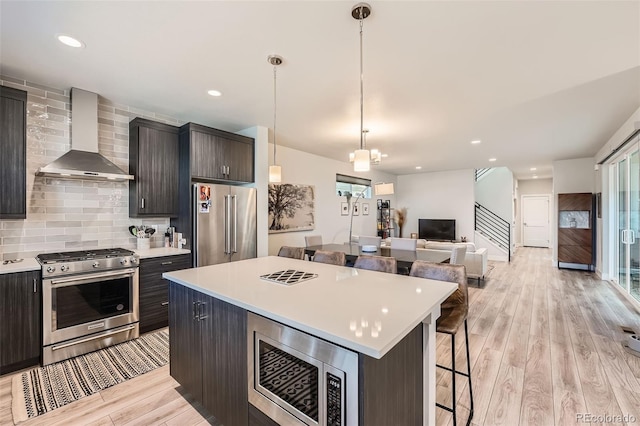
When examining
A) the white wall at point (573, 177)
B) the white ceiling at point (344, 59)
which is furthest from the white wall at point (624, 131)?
the white wall at point (573, 177)

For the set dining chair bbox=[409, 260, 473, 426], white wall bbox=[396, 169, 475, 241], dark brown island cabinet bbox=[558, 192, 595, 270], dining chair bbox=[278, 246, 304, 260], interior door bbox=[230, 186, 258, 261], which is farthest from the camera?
white wall bbox=[396, 169, 475, 241]

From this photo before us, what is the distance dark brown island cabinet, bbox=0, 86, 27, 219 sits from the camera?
97.4 inches

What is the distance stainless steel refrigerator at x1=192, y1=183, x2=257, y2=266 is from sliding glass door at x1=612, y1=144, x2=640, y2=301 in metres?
5.65

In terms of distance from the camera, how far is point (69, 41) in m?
2.12

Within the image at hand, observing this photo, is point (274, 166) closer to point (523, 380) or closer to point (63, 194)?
point (63, 194)

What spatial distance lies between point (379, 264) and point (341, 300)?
997 mm

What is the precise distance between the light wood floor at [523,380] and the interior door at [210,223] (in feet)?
4.46

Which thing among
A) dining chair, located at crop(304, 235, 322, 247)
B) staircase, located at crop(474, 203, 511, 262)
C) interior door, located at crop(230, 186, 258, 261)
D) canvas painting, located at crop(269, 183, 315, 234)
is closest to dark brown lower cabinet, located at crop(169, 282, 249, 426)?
interior door, located at crop(230, 186, 258, 261)

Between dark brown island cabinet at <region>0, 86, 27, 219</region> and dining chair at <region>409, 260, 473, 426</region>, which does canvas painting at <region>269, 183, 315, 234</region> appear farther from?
dining chair at <region>409, 260, 473, 426</region>

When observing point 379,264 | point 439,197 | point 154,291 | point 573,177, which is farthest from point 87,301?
point 573,177

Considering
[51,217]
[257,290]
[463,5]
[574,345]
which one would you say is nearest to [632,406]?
[574,345]

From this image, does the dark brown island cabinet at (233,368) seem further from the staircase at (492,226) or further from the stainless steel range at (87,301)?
the staircase at (492,226)

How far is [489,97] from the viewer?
123 inches

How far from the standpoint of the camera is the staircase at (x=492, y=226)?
28.4ft
